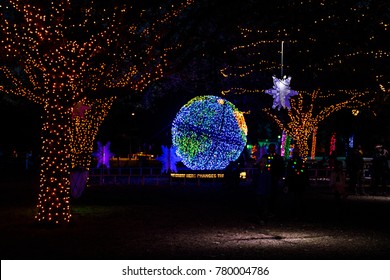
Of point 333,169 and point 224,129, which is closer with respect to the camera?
point 333,169

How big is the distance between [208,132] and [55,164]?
12.9m

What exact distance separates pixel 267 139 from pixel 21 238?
137ft

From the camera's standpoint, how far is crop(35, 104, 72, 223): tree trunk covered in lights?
13.1m

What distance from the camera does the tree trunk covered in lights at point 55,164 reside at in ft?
43.1

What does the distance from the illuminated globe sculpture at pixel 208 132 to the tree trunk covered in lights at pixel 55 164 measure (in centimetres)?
1272

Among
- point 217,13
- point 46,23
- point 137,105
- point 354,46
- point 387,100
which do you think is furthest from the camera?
point 137,105

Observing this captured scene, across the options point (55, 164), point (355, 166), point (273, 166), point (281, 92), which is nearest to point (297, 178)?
point (273, 166)

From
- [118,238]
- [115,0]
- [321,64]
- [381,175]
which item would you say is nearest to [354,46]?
[321,64]

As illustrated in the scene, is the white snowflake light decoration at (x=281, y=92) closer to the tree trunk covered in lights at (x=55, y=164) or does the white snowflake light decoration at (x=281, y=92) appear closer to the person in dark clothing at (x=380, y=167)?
the person in dark clothing at (x=380, y=167)

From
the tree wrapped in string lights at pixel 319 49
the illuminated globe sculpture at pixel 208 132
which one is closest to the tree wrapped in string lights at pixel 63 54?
the tree wrapped in string lights at pixel 319 49

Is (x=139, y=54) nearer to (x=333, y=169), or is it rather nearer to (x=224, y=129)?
(x=333, y=169)

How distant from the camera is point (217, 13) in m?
14.4

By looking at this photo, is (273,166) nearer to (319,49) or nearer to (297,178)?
(297,178)

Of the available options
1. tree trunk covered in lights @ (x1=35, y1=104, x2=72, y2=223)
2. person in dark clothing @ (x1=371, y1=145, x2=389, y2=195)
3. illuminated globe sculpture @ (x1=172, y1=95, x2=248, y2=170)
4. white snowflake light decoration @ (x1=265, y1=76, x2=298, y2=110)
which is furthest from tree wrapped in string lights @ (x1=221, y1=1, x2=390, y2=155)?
tree trunk covered in lights @ (x1=35, y1=104, x2=72, y2=223)
